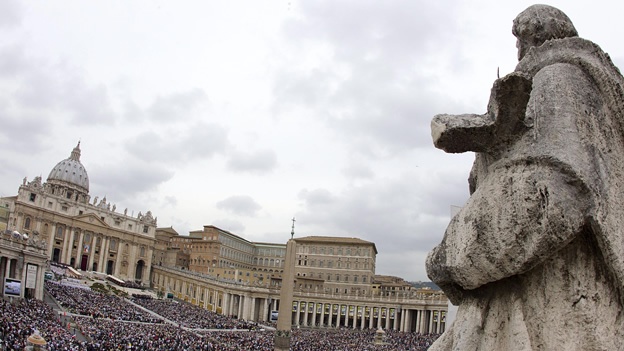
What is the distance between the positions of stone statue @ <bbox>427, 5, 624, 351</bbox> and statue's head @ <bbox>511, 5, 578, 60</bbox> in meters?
0.31

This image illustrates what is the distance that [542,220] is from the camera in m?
1.92

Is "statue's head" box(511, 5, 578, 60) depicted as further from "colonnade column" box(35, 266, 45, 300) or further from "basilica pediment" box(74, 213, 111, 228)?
"basilica pediment" box(74, 213, 111, 228)

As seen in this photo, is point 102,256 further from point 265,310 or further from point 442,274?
point 442,274

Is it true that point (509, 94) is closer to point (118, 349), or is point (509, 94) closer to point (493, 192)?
point (493, 192)

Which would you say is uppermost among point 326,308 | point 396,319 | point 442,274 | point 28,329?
point 442,274

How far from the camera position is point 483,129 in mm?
2168

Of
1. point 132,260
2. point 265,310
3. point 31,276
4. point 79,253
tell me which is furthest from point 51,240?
point 31,276

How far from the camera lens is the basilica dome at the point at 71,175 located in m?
106

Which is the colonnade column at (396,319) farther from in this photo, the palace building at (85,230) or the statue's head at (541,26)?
the statue's head at (541,26)

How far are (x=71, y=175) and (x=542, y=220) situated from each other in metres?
115

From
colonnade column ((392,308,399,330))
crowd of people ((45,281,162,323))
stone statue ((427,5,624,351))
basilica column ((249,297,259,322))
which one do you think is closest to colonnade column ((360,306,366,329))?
colonnade column ((392,308,399,330))

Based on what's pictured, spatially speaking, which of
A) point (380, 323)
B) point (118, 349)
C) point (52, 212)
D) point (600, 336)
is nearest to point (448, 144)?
point (600, 336)

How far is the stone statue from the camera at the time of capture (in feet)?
6.41

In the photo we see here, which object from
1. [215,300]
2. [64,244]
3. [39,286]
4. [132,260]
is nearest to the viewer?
[39,286]
